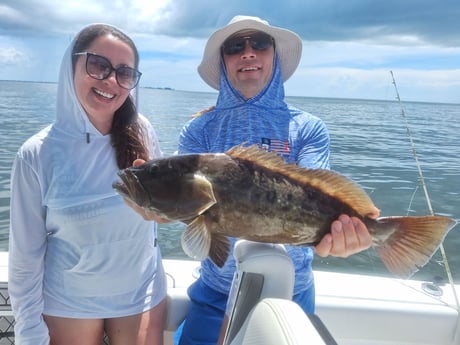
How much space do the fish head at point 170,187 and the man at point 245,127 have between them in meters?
0.79

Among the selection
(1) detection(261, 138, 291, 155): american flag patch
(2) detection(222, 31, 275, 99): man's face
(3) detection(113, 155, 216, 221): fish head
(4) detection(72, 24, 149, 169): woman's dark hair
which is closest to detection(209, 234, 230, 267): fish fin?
(3) detection(113, 155, 216, 221): fish head

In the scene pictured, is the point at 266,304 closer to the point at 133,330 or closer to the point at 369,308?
the point at 133,330

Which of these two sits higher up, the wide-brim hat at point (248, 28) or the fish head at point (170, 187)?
the wide-brim hat at point (248, 28)

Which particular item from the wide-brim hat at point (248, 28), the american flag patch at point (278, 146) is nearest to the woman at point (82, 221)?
the wide-brim hat at point (248, 28)

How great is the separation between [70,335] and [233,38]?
2.36 metres

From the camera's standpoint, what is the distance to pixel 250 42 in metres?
2.87

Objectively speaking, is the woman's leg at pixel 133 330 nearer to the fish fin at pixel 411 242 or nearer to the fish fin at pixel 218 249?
the fish fin at pixel 218 249

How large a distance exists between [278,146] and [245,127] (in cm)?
29

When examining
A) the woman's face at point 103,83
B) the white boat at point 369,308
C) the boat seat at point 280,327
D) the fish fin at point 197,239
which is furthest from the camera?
the white boat at point 369,308

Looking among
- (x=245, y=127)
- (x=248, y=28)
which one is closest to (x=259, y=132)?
(x=245, y=127)

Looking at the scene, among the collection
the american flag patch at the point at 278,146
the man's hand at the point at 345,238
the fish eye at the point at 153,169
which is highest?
the american flag patch at the point at 278,146

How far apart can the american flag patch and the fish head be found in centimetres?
86

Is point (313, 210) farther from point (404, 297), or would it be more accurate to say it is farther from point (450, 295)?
point (450, 295)

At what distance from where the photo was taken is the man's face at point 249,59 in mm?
2875
